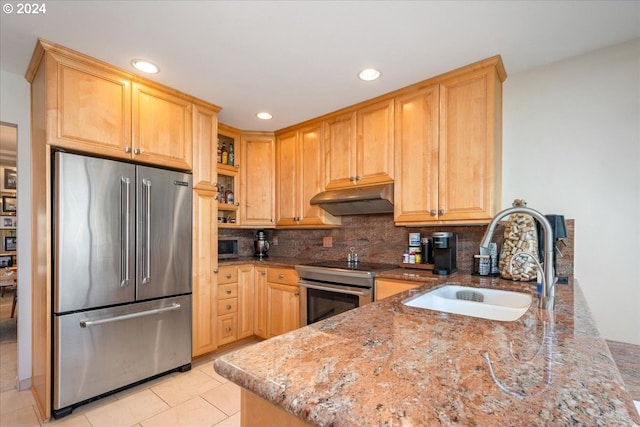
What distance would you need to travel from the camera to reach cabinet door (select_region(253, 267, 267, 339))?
315 centimetres

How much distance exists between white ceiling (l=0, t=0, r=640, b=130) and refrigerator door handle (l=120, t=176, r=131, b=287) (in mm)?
848

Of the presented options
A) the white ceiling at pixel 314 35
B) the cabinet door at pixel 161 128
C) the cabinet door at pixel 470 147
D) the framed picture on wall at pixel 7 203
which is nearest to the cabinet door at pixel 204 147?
the cabinet door at pixel 161 128

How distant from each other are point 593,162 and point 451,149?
2.76 feet

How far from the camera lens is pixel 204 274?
2684 millimetres

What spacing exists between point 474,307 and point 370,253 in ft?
5.14

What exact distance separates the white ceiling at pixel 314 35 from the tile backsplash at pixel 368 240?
3.84 ft

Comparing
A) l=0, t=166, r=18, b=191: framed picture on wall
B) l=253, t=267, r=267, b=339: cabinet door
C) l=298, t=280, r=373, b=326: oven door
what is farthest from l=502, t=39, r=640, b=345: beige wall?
l=0, t=166, r=18, b=191: framed picture on wall

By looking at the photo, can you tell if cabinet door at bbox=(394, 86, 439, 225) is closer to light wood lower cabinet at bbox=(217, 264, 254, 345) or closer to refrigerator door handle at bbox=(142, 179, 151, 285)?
light wood lower cabinet at bbox=(217, 264, 254, 345)

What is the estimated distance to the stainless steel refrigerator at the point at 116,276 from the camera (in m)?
1.91

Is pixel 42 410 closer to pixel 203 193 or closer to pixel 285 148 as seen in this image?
pixel 203 193

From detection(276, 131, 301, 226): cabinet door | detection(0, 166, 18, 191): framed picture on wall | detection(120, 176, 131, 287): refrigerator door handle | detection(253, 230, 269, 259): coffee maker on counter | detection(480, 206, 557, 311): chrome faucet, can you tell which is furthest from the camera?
detection(0, 166, 18, 191): framed picture on wall

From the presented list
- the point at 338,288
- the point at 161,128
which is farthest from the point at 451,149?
the point at 161,128

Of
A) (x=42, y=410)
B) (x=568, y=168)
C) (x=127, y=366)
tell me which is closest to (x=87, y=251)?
(x=127, y=366)

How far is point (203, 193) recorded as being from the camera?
2.70 meters
